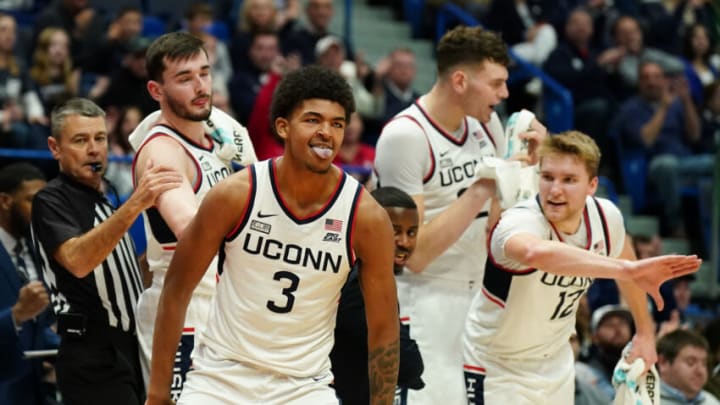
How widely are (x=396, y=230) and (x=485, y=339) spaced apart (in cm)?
71

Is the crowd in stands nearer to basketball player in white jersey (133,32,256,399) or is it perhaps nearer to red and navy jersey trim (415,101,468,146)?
red and navy jersey trim (415,101,468,146)

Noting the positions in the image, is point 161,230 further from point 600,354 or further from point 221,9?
point 221,9

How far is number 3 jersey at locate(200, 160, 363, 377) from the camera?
4582 millimetres

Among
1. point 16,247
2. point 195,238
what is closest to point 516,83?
point 16,247

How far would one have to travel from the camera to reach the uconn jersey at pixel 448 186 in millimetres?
6531

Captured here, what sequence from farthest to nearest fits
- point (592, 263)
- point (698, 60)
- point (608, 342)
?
point (698, 60)
point (608, 342)
point (592, 263)

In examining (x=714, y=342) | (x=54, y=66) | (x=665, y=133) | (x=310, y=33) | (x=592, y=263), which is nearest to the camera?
(x=592, y=263)

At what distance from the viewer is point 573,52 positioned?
45.4ft

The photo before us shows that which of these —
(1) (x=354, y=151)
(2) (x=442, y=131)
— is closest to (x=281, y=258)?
(2) (x=442, y=131)

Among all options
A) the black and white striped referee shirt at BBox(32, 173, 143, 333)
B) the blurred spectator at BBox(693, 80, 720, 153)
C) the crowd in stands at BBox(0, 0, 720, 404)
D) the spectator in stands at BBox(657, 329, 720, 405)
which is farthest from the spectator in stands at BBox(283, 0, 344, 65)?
the black and white striped referee shirt at BBox(32, 173, 143, 333)

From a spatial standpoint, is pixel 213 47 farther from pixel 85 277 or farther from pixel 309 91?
pixel 309 91

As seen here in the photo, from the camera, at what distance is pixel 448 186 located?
21.5ft

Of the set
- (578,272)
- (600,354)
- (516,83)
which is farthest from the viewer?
(516,83)

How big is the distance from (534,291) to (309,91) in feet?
5.81
